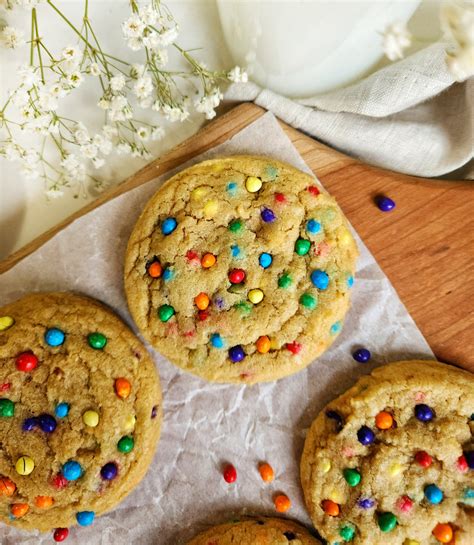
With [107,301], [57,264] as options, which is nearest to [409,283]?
[107,301]

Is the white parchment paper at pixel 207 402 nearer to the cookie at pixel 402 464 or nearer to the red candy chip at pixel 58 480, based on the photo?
the cookie at pixel 402 464

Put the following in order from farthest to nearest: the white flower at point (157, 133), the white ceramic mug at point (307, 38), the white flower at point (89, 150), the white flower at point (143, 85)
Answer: the white flower at point (157, 133)
the white flower at point (89, 150)
the white flower at point (143, 85)
the white ceramic mug at point (307, 38)

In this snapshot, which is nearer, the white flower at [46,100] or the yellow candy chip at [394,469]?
the white flower at [46,100]

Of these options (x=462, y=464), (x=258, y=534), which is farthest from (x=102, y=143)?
(x=462, y=464)

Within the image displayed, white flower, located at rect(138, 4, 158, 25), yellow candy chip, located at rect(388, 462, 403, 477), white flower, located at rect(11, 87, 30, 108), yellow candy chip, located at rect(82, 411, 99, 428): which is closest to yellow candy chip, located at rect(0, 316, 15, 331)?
yellow candy chip, located at rect(82, 411, 99, 428)

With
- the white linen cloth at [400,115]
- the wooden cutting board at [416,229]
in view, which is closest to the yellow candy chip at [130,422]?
the wooden cutting board at [416,229]

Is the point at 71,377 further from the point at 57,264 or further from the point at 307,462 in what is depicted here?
the point at 307,462

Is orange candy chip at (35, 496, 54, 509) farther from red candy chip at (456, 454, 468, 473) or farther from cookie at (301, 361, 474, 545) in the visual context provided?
red candy chip at (456, 454, 468, 473)
